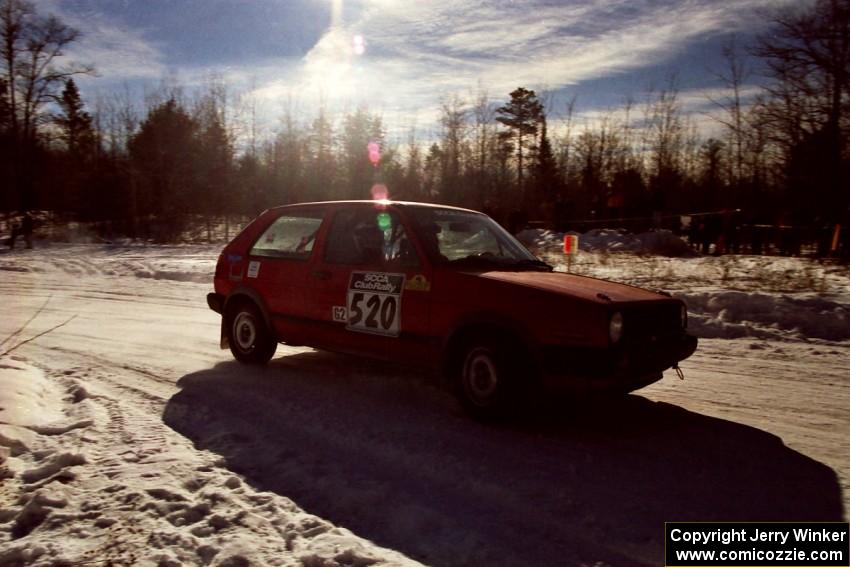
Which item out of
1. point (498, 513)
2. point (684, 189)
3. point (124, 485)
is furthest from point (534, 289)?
point (684, 189)

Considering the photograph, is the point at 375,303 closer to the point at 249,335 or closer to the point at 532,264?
the point at 532,264

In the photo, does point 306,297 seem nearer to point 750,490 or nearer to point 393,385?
point 393,385

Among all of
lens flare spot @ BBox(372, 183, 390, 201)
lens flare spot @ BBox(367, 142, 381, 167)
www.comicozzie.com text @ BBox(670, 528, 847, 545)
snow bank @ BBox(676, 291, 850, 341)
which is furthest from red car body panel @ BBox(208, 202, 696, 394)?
lens flare spot @ BBox(367, 142, 381, 167)

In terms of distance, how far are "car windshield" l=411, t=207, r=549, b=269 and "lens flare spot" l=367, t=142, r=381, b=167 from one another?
4343cm

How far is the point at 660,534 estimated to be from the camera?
9.47 feet

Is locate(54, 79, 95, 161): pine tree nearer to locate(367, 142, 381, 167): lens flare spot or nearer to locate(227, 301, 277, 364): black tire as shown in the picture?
locate(367, 142, 381, 167): lens flare spot

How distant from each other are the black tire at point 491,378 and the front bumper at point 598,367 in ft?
0.72

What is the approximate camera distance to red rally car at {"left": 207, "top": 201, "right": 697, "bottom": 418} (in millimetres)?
3973

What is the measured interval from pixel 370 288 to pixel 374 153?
1772 inches

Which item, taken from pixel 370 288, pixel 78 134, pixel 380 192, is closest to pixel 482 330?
pixel 370 288

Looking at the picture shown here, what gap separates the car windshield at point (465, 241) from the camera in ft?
15.8

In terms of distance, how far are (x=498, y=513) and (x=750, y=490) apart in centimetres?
149

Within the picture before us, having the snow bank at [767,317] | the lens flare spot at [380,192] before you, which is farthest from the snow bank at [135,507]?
the lens flare spot at [380,192]

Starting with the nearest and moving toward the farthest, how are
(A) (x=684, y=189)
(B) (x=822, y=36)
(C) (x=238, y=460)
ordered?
(C) (x=238, y=460) → (B) (x=822, y=36) → (A) (x=684, y=189)
